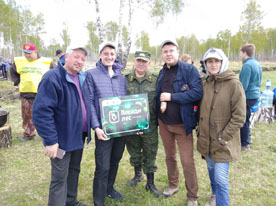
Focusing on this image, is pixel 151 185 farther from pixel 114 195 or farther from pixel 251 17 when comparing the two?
pixel 251 17

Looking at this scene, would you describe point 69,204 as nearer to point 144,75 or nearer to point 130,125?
point 130,125

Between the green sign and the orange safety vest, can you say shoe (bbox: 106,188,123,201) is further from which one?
the orange safety vest

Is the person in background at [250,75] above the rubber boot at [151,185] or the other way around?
above

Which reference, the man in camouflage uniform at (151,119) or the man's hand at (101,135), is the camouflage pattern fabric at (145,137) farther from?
the man's hand at (101,135)

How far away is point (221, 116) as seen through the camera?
230cm

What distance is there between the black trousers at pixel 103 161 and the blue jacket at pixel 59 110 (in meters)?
0.32

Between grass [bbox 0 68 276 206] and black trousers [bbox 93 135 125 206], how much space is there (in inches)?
14.1

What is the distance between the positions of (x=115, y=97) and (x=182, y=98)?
885 mm

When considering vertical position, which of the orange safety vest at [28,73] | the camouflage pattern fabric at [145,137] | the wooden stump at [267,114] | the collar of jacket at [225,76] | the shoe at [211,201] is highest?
the orange safety vest at [28,73]

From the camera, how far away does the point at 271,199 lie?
9.87 ft

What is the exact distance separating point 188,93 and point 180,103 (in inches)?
7.0

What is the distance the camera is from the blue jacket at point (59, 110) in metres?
2.00

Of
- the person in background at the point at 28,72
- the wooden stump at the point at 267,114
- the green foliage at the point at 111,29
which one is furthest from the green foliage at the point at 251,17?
the person in background at the point at 28,72

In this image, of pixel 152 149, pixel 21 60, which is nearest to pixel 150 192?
pixel 152 149
